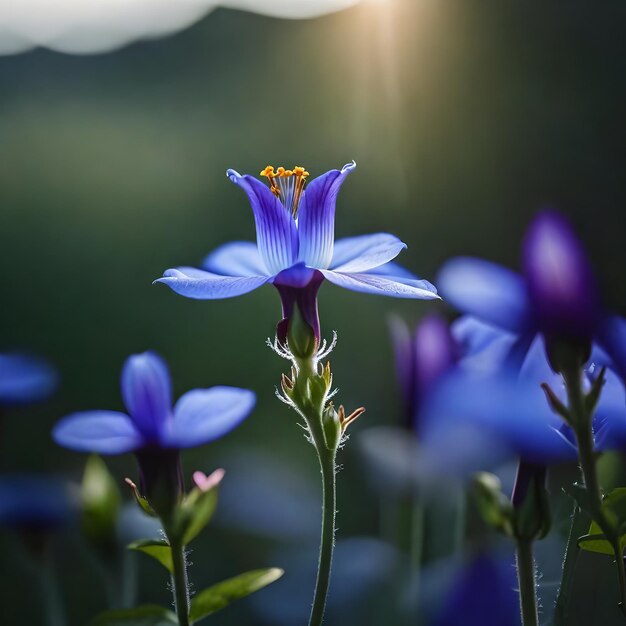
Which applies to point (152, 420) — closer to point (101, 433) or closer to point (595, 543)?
point (101, 433)

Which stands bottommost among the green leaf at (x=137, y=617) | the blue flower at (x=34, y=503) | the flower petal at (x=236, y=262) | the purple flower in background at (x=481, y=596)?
the purple flower in background at (x=481, y=596)

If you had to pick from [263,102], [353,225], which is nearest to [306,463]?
[353,225]

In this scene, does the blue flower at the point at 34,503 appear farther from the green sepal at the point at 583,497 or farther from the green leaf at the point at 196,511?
the green sepal at the point at 583,497

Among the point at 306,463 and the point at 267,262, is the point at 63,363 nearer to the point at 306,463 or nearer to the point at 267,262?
the point at 306,463

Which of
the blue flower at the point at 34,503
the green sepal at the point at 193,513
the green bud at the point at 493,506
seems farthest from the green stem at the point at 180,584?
the blue flower at the point at 34,503

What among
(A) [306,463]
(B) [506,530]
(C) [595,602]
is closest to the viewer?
(B) [506,530]

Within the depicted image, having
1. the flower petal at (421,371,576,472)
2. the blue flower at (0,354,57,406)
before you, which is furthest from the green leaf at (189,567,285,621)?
the blue flower at (0,354,57,406)

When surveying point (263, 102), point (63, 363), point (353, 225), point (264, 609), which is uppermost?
point (263, 102)
